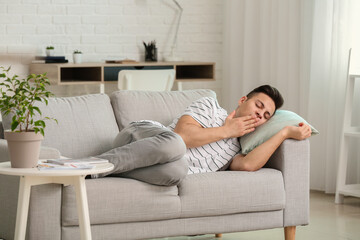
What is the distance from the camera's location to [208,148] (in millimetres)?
3338

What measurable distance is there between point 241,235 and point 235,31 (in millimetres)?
2539

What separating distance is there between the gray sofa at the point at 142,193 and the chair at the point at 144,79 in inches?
51.0

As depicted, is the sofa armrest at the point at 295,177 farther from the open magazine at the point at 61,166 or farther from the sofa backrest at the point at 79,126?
the open magazine at the point at 61,166

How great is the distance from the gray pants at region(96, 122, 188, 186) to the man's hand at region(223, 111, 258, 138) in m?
0.39

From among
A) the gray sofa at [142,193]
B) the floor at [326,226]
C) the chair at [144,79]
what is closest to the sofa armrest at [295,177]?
the gray sofa at [142,193]

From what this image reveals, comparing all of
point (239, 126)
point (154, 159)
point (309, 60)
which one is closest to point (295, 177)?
point (239, 126)

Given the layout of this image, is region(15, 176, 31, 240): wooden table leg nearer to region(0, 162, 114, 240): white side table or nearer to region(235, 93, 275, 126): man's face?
region(0, 162, 114, 240): white side table

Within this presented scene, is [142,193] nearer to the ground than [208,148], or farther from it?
nearer to the ground

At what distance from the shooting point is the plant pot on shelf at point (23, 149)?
254cm

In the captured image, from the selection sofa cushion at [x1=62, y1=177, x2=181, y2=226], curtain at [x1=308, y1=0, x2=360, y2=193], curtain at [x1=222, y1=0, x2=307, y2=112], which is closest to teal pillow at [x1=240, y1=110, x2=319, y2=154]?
sofa cushion at [x1=62, y1=177, x2=181, y2=226]

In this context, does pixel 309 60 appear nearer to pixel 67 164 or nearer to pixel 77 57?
pixel 77 57

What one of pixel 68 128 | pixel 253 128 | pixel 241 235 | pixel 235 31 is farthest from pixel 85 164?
pixel 235 31

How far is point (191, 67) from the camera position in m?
5.80

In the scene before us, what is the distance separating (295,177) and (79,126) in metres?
1.07
